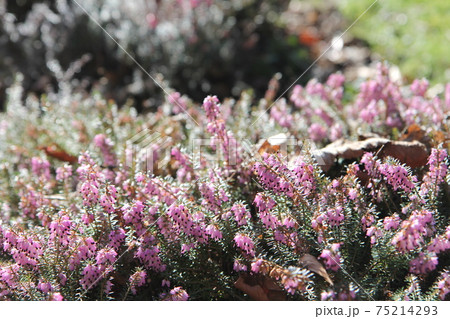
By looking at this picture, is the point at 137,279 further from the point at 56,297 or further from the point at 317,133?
the point at 317,133

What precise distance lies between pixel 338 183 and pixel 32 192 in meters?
1.37

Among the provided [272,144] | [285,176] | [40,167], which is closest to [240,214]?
[285,176]

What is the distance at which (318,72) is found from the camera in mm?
5113

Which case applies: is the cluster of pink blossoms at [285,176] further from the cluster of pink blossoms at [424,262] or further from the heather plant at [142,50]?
the heather plant at [142,50]

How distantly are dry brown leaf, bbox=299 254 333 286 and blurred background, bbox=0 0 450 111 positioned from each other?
2.83 metres

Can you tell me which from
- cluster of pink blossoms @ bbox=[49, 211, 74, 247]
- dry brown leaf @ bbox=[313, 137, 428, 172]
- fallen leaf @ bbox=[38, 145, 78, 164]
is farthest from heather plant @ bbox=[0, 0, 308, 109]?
cluster of pink blossoms @ bbox=[49, 211, 74, 247]

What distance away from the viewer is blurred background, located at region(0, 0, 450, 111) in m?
4.75

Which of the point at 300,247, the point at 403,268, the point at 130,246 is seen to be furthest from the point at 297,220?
the point at 130,246

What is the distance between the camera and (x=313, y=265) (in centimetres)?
190

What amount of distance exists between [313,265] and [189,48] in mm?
3248

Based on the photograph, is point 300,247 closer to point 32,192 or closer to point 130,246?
point 130,246

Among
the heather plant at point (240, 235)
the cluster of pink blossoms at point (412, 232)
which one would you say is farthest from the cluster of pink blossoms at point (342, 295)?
the cluster of pink blossoms at point (412, 232)

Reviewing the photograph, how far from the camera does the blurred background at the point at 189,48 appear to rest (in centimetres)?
475

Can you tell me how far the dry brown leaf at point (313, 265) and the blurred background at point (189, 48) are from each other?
2834 mm
